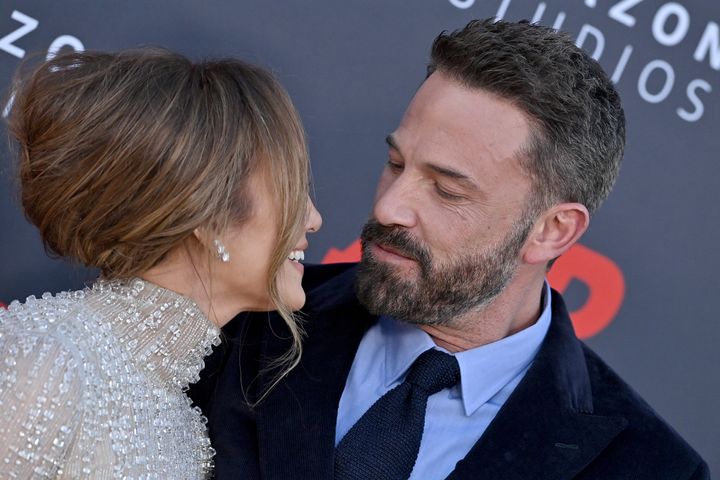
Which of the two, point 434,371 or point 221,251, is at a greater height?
point 221,251

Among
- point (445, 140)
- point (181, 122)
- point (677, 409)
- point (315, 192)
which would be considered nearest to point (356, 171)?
point (315, 192)

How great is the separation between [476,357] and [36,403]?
735 millimetres

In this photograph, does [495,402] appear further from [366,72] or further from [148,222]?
[366,72]

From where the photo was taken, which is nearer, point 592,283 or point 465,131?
point 465,131

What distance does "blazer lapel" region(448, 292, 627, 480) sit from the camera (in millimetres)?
1463

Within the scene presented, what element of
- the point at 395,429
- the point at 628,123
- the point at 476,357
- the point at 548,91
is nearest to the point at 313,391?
the point at 395,429

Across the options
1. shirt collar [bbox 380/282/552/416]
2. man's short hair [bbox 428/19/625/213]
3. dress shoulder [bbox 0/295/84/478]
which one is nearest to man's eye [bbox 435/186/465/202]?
man's short hair [bbox 428/19/625/213]

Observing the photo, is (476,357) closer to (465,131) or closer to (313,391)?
(313,391)

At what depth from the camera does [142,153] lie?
1.26m

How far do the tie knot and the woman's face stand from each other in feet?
0.88

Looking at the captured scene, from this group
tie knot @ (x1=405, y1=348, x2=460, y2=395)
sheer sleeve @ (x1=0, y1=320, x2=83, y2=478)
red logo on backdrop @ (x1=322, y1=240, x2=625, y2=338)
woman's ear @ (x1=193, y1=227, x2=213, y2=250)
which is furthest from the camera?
red logo on backdrop @ (x1=322, y1=240, x2=625, y2=338)

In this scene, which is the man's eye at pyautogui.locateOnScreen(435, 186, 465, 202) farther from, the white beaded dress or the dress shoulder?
the dress shoulder

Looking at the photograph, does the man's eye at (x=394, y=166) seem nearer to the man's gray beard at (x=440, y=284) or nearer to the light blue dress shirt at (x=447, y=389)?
the man's gray beard at (x=440, y=284)

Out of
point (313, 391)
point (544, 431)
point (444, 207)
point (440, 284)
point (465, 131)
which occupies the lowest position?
point (313, 391)
